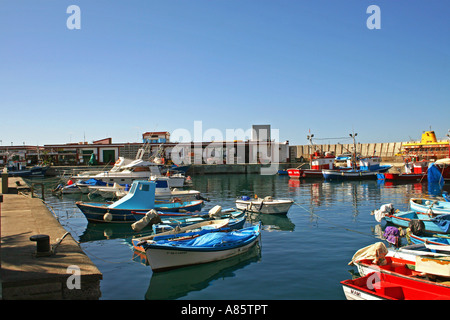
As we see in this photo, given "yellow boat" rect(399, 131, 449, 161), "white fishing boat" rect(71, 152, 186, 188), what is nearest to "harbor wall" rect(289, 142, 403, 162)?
"yellow boat" rect(399, 131, 449, 161)

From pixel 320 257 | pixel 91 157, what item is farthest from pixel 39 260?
pixel 91 157

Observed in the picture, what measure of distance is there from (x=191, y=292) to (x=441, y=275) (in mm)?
7505

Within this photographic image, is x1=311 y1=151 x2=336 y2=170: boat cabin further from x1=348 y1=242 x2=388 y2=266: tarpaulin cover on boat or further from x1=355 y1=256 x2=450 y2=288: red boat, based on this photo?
x1=348 y1=242 x2=388 y2=266: tarpaulin cover on boat

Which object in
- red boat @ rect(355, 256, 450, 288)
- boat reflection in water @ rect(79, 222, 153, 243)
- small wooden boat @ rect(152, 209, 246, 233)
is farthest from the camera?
boat reflection in water @ rect(79, 222, 153, 243)

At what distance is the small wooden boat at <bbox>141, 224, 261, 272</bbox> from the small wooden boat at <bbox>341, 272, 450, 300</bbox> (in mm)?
5703

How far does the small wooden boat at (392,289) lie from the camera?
30.2ft

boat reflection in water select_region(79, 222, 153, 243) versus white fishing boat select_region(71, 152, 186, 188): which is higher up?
white fishing boat select_region(71, 152, 186, 188)

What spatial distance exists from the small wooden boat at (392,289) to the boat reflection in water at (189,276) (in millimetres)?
4851

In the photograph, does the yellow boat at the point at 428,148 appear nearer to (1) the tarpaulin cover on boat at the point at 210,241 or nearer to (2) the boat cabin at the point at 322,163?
(2) the boat cabin at the point at 322,163

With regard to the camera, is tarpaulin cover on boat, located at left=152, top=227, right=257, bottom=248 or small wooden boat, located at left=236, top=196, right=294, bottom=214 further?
small wooden boat, located at left=236, top=196, right=294, bottom=214

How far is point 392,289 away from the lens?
31.5 feet

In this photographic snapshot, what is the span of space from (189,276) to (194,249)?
1004 millimetres

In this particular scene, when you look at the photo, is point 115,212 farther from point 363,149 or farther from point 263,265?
point 363,149

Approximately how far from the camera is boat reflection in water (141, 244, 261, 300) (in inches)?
464
